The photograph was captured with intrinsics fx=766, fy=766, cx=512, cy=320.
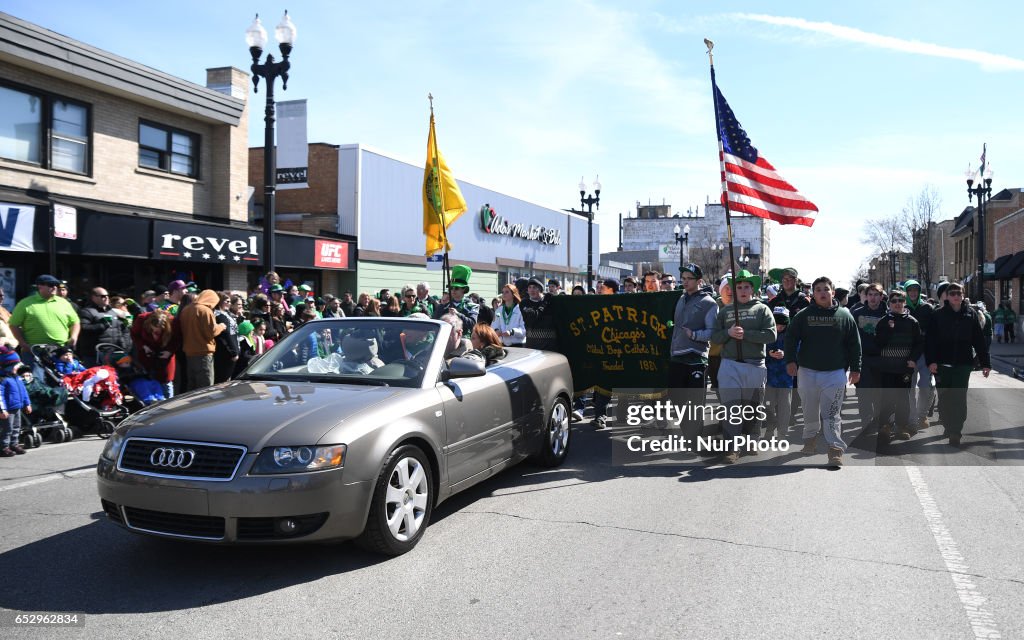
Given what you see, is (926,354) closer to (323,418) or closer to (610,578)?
(610,578)

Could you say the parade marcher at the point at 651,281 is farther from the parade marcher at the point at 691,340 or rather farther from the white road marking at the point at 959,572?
the white road marking at the point at 959,572

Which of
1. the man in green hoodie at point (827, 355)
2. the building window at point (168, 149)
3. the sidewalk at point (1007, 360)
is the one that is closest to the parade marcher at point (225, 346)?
the man in green hoodie at point (827, 355)

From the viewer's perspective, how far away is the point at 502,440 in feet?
20.4

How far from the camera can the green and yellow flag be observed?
10.8m

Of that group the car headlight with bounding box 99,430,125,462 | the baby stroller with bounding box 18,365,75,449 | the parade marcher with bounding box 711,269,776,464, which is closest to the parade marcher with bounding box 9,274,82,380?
the baby stroller with bounding box 18,365,75,449

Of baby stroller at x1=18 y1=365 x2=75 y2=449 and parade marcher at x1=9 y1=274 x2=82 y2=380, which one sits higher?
parade marcher at x1=9 y1=274 x2=82 y2=380

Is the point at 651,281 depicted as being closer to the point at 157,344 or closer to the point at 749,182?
the point at 749,182

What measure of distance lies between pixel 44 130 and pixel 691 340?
13677 millimetres

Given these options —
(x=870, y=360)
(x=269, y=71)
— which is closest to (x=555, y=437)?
(x=870, y=360)

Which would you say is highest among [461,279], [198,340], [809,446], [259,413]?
[461,279]

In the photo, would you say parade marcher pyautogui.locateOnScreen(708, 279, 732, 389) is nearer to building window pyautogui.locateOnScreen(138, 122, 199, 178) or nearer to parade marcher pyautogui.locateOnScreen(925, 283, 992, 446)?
parade marcher pyautogui.locateOnScreen(925, 283, 992, 446)

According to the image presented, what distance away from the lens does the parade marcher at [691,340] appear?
27.5 feet

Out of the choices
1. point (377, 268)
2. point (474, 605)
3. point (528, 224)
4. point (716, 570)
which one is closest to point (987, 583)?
point (716, 570)

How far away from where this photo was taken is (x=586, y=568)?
4.66m
